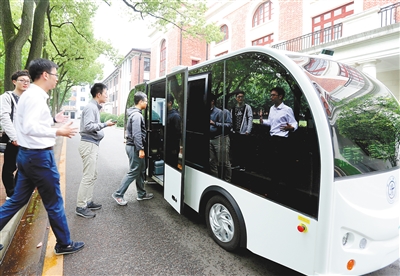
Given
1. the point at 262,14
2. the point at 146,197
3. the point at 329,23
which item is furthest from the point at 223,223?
the point at 262,14

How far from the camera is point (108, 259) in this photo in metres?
3.00

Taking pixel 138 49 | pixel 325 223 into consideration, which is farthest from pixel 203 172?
pixel 138 49

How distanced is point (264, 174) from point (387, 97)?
1.50 metres

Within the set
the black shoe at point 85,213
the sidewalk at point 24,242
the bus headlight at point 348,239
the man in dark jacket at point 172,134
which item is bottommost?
the sidewalk at point 24,242

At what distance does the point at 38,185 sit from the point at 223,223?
2.11 m

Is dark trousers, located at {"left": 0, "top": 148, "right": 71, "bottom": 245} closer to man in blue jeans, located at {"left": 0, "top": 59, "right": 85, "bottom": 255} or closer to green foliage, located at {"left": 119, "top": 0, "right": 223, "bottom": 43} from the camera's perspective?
man in blue jeans, located at {"left": 0, "top": 59, "right": 85, "bottom": 255}

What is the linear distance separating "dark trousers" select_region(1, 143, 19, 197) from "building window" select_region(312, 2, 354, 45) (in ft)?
46.5

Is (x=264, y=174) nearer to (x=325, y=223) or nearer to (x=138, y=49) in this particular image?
(x=325, y=223)

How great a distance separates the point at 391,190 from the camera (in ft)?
7.99

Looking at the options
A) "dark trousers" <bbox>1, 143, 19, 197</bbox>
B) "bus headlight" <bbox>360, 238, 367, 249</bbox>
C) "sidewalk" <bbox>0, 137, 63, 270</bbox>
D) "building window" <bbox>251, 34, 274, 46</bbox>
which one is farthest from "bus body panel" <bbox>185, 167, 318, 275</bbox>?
"building window" <bbox>251, 34, 274, 46</bbox>

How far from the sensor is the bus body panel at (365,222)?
82.4 inches

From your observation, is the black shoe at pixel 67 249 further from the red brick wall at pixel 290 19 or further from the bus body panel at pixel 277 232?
the red brick wall at pixel 290 19

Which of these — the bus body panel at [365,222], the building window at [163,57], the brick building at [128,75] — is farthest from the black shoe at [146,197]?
the brick building at [128,75]

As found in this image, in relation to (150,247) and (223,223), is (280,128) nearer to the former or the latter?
(223,223)
